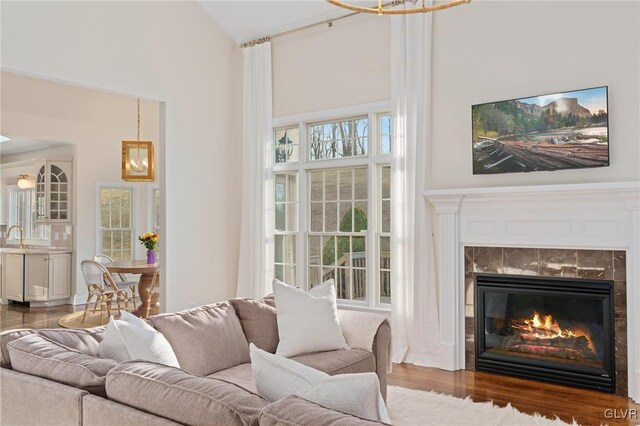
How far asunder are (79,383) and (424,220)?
3554 millimetres

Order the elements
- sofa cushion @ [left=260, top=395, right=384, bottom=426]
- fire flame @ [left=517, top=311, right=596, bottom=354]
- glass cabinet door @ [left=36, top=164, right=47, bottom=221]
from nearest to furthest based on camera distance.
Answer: sofa cushion @ [left=260, top=395, right=384, bottom=426] < fire flame @ [left=517, top=311, right=596, bottom=354] < glass cabinet door @ [left=36, top=164, right=47, bottom=221]

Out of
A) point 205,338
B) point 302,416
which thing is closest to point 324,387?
point 302,416

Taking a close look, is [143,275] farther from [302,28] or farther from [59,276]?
[302,28]

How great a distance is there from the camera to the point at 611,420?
3.53 m

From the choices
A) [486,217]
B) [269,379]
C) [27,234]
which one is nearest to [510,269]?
[486,217]

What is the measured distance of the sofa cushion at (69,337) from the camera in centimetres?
249

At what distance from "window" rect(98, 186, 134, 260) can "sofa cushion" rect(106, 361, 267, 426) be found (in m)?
7.82

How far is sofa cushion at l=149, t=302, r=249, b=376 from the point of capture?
3.04 m

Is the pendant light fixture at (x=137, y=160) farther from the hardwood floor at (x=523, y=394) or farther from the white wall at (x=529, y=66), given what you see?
the hardwood floor at (x=523, y=394)

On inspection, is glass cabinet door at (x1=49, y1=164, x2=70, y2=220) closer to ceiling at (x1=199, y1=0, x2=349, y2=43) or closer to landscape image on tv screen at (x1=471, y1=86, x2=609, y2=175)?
ceiling at (x1=199, y1=0, x2=349, y2=43)

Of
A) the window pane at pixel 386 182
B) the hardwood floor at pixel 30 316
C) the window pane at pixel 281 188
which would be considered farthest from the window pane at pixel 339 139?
the hardwood floor at pixel 30 316

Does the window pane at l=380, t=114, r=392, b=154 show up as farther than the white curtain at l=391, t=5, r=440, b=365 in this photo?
Yes

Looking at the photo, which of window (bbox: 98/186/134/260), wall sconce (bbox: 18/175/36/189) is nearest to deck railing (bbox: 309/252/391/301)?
window (bbox: 98/186/134/260)

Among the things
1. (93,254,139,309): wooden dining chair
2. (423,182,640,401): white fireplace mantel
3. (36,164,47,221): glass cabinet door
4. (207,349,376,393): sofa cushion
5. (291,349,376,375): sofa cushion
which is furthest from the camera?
(36,164,47,221): glass cabinet door
